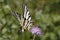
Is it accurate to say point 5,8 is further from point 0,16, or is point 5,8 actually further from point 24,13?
point 24,13

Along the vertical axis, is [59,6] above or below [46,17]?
above

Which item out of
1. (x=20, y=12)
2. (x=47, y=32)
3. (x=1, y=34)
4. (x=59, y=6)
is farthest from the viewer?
(x=59, y=6)

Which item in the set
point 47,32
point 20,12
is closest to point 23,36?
point 20,12

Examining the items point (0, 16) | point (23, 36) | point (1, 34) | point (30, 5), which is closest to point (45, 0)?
point (30, 5)

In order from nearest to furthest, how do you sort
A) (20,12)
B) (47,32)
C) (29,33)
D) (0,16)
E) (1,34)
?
(29,33)
(20,12)
(1,34)
(47,32)
(0,16)

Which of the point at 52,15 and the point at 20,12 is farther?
the point at 52,15

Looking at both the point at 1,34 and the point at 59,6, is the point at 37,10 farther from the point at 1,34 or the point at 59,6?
the point at 1,34

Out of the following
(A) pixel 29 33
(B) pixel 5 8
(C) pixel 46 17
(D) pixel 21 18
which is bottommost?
(A) pixel 29 33
